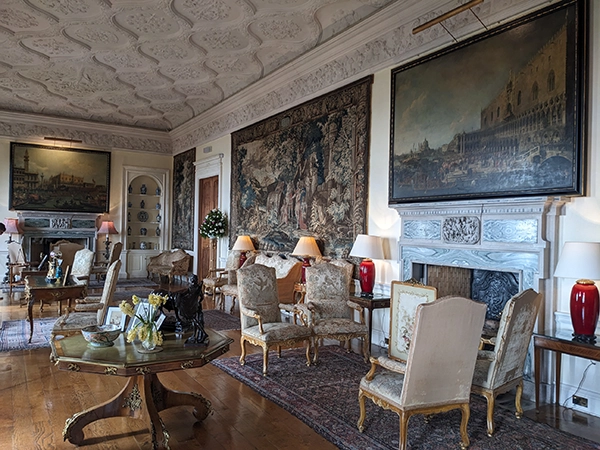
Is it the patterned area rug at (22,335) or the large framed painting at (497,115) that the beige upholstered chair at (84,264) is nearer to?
the patterned area rug at (22,335)

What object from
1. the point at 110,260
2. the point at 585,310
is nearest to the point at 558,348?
the point at 585,310

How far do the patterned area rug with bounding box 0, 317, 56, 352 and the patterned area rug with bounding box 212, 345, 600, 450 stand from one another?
105 inches

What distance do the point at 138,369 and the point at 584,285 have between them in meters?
3.51

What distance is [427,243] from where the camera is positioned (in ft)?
17.6

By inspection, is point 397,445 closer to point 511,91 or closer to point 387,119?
point 511,91

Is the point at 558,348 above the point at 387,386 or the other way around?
above

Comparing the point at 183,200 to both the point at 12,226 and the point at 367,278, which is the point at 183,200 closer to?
the point at 12,226

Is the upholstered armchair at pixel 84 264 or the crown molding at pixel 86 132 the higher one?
the crown molding at pixel 86 132

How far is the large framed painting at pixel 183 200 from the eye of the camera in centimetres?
1246

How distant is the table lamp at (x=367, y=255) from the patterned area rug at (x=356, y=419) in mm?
1163

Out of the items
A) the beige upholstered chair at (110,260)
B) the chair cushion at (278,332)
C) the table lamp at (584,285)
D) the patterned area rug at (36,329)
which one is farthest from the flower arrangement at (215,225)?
the table lamp at (584,285)

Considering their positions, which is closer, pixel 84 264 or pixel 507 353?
pixel 507 353

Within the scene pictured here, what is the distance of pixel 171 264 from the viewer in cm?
1200

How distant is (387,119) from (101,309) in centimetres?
428
